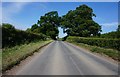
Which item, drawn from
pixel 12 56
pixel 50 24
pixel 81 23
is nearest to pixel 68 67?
pixel 12 56

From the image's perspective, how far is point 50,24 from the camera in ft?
445

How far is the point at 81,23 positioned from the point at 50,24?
4049 centimetres

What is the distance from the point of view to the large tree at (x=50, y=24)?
134m

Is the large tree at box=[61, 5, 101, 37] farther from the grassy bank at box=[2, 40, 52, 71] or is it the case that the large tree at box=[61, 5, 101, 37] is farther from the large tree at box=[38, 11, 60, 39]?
the grassy bank at box=[2, 40, 52, 71]

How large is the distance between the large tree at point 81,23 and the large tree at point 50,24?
26.6m

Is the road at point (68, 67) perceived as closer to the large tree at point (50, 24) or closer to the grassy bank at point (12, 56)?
the grassy bank at point (12, 56)

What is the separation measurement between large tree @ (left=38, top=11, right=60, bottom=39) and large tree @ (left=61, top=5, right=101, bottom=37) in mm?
26564

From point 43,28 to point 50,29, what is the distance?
14.1 ft

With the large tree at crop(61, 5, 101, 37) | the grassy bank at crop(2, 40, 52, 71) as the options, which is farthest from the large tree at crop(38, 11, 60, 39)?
the grassy bank at crop(2, 40, 52, 71)

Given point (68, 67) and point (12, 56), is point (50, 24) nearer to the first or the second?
point (12, 56)

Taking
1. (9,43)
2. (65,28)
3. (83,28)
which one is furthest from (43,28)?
(9,43)

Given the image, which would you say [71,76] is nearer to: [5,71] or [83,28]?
[5,71]

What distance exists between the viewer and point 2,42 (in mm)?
26219

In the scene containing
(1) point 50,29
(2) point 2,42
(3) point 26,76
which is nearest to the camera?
(3) point 26,76
